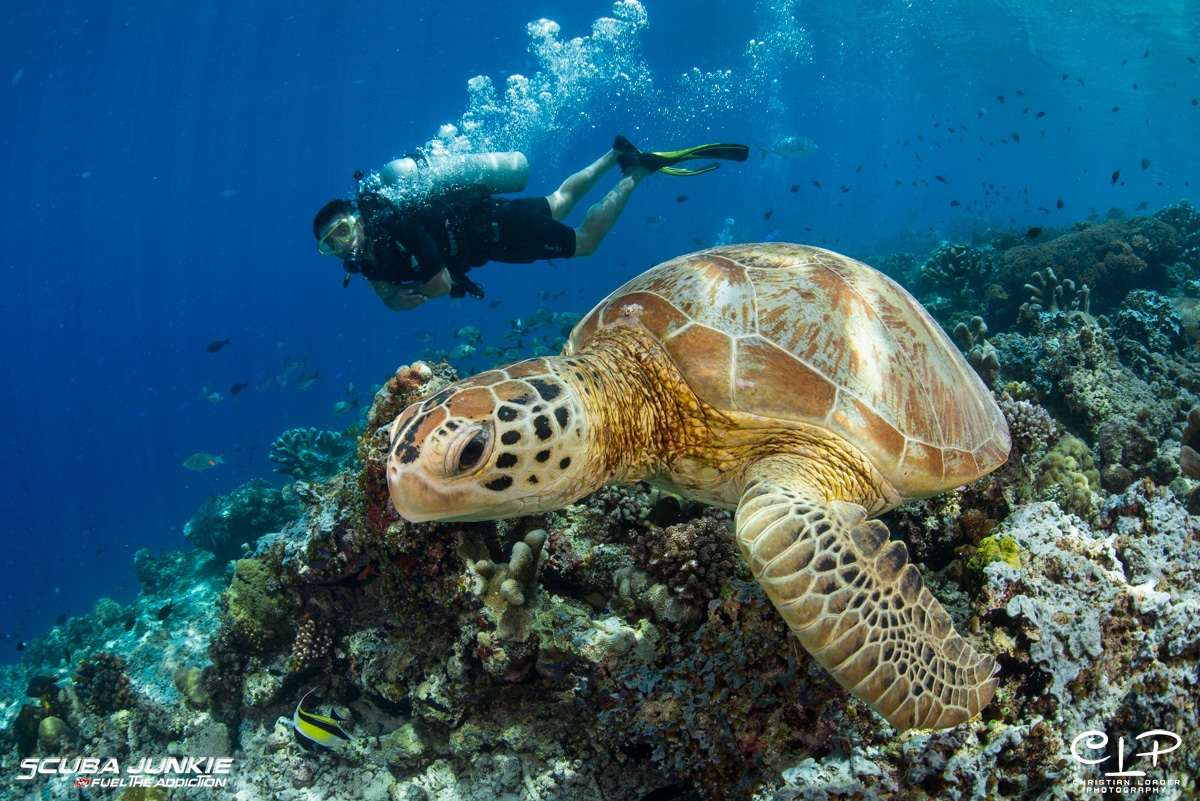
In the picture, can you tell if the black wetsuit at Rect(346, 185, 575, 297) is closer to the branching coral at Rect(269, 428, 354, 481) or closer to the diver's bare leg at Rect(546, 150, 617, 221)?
the diver's bare leg at Rect(546, 150, 617, 221)

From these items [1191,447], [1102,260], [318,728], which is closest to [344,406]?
[318,728]

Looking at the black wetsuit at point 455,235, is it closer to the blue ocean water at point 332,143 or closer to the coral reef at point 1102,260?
the coral reef at point 1102,260

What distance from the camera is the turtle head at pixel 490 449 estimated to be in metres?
1.68

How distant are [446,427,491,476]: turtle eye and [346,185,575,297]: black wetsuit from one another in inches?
156

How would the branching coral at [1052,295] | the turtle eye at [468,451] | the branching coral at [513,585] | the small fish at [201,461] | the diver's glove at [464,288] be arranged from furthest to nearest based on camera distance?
the small fish at [201,461]
the branching coral at [1052,295]
the diver's glove at [464,288]
the branching coral at [513,585]
the turtle eye at [468,451]

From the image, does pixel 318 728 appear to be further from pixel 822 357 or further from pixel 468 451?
pixel 822 357

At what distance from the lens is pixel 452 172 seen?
6.34 metres

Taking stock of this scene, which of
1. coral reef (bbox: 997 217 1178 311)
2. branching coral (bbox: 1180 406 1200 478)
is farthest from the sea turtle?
coral reef (bbox: 997 217 1178 311)

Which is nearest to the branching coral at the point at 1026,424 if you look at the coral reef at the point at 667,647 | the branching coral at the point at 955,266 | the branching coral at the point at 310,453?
the coral reef at the point at 667,647

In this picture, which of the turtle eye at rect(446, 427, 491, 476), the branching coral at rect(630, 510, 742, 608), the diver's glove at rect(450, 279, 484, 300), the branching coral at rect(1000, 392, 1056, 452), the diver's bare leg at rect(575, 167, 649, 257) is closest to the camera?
the turtle eye at rect(446, 427, 491, 476)

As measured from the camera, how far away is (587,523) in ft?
10.00

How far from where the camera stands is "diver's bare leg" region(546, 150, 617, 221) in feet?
23.1

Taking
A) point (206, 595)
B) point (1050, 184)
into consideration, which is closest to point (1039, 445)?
point (206, 595)

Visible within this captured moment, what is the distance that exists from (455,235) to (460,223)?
188mm
